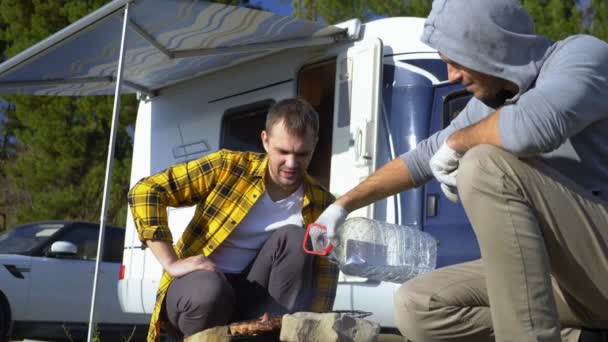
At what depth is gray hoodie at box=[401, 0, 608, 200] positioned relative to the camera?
2.33 meters

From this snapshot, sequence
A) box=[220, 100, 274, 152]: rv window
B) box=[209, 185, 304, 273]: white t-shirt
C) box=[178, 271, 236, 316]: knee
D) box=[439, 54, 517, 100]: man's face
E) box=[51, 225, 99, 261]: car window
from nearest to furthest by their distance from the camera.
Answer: box=[439, 54, 517, 100]: man's face < box=[178, 271, 236, 316]: knee < box=[209, 185, 304, 273]: white t-shirt < box=[220, 100, 274, 152]: rv window < box=[51, 225, 99, 261]: car window

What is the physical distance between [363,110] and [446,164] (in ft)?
8.81

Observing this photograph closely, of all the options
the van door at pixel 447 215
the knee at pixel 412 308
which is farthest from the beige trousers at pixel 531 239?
the van door at pixel 447 215

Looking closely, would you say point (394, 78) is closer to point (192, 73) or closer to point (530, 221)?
point (192, 73)

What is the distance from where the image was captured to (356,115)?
5332 mm

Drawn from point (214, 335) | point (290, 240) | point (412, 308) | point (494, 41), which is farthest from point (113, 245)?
point (494, 41)

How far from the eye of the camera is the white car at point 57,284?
8.13 metres

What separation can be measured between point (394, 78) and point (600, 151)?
290cm

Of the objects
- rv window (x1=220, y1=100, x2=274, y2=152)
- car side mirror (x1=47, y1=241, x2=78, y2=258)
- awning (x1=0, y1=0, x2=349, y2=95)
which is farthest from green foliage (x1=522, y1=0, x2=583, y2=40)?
car side mirror (x1=47, y1=241, x2=78, y2=258)

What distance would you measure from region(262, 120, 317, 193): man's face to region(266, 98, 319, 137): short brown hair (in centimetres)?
2

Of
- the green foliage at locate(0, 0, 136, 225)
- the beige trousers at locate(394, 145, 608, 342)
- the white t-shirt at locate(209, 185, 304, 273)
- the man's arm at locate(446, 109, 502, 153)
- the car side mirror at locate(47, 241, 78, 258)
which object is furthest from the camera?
the green foliage at locate(0, 0, 136, 225)

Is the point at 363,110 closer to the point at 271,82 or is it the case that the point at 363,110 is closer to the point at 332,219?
the point at 271,82

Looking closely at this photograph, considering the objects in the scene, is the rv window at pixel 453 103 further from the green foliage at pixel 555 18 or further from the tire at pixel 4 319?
the tire at pixel 4 319

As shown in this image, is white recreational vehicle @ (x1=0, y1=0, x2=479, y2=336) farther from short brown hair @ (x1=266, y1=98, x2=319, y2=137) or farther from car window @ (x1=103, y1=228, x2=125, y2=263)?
car window @ (x1=103, y1=228, x2=125, y2=263)
